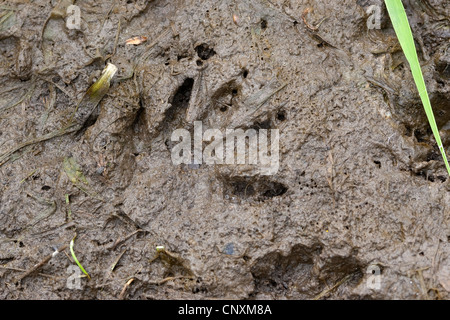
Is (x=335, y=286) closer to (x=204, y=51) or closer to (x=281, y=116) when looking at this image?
(x=281, y=116)

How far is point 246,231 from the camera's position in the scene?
2.37 metres

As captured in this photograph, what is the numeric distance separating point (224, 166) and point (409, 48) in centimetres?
119

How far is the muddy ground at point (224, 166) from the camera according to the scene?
232 cm

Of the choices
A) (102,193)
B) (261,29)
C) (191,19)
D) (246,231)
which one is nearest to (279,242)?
(246,231)

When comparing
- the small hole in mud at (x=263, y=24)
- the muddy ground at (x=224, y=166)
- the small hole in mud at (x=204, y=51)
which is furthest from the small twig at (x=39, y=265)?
the small hole in mud at (x=263, y=24)

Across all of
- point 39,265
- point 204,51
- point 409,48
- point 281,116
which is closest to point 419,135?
point 409,48

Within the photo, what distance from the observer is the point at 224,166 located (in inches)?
98.3

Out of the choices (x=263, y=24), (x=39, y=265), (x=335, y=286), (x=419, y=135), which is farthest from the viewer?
(x=263, y=24)

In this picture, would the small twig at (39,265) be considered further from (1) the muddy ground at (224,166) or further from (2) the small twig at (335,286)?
(2) the small twig at (335,286)

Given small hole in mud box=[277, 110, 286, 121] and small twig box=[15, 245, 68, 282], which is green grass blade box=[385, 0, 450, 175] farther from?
small twig box=[15, 245, 68, 282]

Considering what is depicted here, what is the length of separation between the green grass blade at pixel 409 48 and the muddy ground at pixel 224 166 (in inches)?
5.7

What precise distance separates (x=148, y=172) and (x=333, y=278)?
1169 millimetres

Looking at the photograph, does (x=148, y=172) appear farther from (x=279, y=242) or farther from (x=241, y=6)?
(x=241, y=6)
